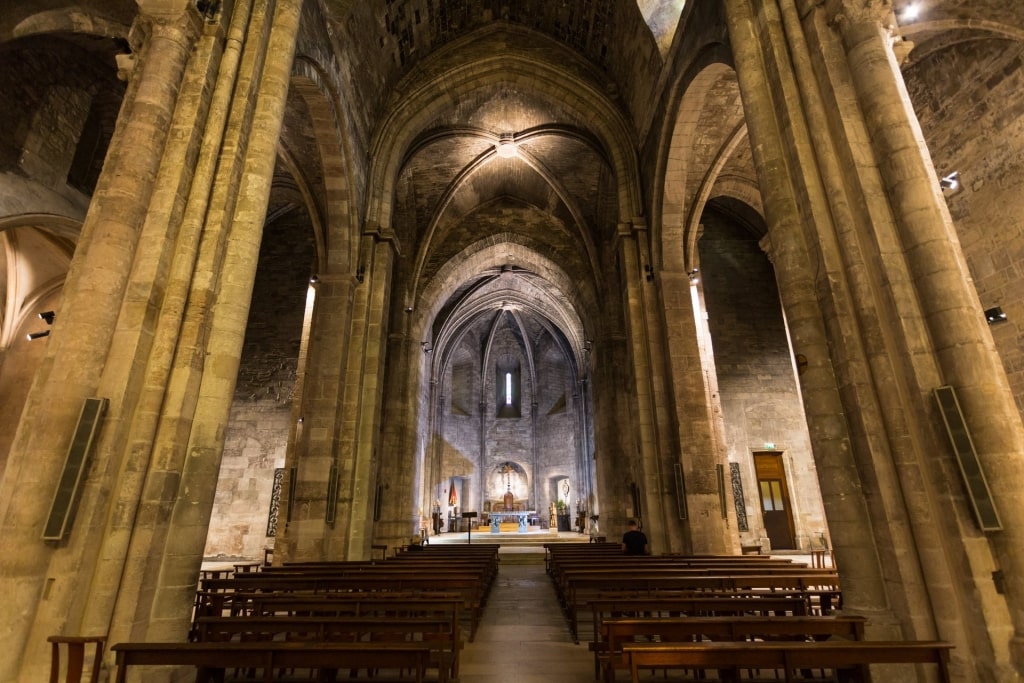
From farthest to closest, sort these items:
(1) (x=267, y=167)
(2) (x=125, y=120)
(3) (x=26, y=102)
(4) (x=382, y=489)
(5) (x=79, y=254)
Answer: (4) (x=382, y=489)
(3) (x=26, y=102)
(1) (x=267, y=167)
(2) (x=125, y=120)
(5) (x=79, y=254)

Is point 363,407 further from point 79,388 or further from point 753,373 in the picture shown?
point 753,373

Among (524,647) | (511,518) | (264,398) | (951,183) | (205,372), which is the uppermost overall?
(951,183)

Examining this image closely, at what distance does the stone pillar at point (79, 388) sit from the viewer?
11.3 ft

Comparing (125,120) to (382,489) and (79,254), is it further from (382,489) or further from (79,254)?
(382,489)

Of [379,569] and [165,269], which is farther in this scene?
[379,569]

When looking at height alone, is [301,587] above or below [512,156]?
below

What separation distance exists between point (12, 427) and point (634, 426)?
15.2 m

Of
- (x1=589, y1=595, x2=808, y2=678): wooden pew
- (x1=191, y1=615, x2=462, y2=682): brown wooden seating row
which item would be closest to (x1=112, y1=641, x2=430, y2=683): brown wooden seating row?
(x1=191, y1=615, x2=462, y2=682): brown wooden seating row

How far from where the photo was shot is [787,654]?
270 centimetres

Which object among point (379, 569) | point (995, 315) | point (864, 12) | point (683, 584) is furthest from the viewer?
point (995, 315)

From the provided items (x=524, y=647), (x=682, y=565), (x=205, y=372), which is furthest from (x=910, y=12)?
(x=205, y=372)

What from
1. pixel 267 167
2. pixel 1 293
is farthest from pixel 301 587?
pixel 1 293

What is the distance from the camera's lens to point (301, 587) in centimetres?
560

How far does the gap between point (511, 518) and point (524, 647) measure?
23.5m
